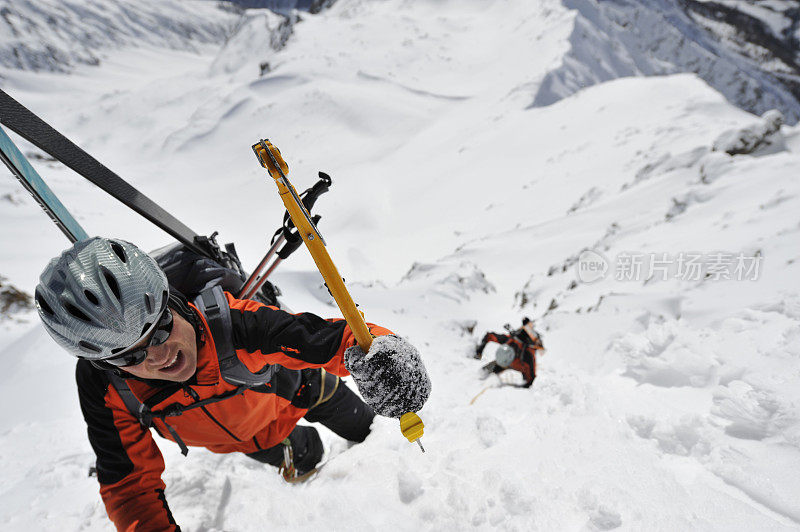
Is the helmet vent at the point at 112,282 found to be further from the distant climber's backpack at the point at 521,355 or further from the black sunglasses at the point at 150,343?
the distant climber's backpack at the point at 521,355

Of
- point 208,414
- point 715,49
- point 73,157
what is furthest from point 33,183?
point 715,49

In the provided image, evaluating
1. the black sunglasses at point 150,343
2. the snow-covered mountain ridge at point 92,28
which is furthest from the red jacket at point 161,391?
the snow-covered mountain ridge at point 92,28

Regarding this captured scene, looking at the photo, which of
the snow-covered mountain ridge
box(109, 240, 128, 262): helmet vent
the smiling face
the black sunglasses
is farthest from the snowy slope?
the snow-covered mountain ridge

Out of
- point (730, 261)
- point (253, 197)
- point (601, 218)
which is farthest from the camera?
point (253, 197)

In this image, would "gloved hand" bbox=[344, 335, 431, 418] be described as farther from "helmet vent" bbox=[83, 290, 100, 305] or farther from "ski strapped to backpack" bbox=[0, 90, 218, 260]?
"ski strapped to backpack" bbox=[0, 90, 218, 260]

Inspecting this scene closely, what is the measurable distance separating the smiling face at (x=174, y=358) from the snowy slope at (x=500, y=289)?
1.08 metres

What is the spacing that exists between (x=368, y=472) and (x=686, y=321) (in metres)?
4.60

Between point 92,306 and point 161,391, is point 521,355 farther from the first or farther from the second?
point 92,306

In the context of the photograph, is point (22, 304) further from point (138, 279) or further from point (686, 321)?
point (686, 321)

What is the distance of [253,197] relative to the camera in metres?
22.9

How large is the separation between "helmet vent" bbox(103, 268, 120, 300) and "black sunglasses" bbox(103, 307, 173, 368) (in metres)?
0.19

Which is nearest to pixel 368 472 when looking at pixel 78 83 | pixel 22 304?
pixel 22 304

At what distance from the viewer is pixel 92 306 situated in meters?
1.50

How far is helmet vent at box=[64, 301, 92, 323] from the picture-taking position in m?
1.51
